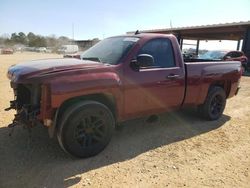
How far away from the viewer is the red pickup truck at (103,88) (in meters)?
3.85

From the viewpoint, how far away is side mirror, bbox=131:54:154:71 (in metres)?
4.46

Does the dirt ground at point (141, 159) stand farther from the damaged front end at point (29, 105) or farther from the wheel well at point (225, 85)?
the wheel well at point (225, 85)

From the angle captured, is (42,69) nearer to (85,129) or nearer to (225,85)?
(85,129)

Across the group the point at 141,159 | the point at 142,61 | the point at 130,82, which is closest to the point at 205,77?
the point at 142,61

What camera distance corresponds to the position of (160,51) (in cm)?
512

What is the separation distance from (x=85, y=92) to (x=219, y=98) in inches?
143

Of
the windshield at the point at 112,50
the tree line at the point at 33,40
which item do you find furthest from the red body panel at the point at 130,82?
the tree line at the point at 33,40

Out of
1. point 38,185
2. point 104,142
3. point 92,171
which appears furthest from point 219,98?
point 38,185

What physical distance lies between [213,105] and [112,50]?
Answer: 282 cm

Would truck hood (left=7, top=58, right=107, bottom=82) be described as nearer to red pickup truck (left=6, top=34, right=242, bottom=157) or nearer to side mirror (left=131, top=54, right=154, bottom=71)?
red pickup truck (left=6, top=34, right=242, bottom=157)

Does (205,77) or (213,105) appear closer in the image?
(205,77)

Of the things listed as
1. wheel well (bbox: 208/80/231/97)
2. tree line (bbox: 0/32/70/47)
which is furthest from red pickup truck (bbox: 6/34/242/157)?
tree line (bbox: 0/32/70/47)

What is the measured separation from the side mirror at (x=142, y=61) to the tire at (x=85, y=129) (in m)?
0.86

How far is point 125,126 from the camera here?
574cm
